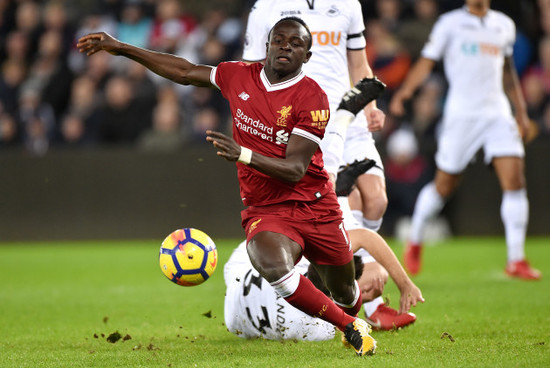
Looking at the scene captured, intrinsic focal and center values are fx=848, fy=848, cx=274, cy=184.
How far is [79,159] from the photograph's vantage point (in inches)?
535

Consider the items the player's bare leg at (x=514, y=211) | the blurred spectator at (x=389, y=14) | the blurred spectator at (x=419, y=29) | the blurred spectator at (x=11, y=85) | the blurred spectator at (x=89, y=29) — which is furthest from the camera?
the blurred spectator at (x=89, y=29)

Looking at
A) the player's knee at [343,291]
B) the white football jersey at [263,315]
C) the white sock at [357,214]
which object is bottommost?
the white football jersey at [263,315]

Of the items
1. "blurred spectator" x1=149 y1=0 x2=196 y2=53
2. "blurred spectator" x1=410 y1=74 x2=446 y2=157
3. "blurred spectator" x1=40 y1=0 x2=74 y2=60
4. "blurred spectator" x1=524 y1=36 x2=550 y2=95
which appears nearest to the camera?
"blurred spectator" x1=524 y1=36 x2=550 y2=95

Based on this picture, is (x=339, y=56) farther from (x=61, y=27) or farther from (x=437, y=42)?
(x=61, y=27)

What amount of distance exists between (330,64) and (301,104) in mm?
1560

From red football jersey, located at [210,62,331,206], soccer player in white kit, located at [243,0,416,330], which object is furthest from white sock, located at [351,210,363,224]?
red football jersey, located at [210,62,331,206]

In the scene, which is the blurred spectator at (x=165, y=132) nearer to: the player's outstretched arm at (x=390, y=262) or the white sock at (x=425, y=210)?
the white sock at (x=425, y=210)

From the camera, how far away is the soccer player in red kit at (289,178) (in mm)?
4594

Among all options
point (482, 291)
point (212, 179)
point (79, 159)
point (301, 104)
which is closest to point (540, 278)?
point (482, 291)

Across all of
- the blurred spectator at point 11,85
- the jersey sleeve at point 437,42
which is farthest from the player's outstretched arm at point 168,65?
the blurred spectator at point 11,85

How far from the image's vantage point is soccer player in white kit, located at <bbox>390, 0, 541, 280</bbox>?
8555 millimetres

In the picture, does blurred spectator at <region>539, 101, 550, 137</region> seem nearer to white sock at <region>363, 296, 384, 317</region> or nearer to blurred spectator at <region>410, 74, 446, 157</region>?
blurred spectator at <region>410, 74, 446, 157</region>

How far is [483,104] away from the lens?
28.8ft

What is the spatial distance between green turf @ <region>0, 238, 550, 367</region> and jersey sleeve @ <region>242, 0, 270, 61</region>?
192 centimetres
